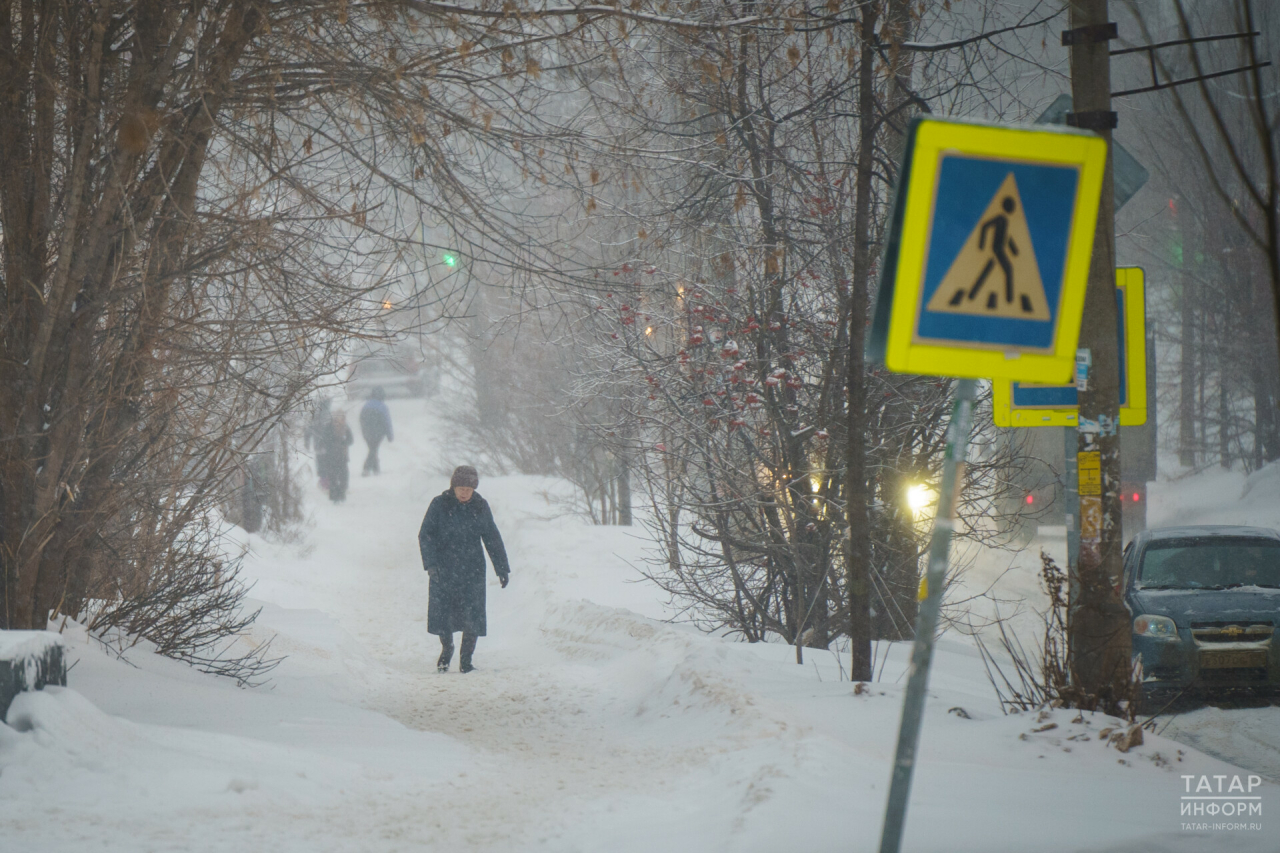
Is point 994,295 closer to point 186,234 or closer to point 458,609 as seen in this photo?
point 186,234

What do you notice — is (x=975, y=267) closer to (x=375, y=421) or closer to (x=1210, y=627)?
(x=1210, y=627)

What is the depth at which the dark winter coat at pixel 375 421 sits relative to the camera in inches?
1324

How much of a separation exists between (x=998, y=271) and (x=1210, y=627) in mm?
6102

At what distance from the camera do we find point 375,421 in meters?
34.1

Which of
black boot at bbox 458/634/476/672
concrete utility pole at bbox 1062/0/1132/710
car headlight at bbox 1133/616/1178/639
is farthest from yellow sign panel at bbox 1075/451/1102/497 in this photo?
black boot at bbox 458/634/476/672

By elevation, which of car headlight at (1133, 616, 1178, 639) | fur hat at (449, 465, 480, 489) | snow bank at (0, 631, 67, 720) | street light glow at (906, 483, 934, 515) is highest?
fur hat at (449, 465, 480, 489)

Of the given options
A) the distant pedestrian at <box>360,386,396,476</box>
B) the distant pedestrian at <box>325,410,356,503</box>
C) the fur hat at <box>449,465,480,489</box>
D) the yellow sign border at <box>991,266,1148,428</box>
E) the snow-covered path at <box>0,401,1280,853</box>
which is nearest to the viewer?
the snow-covered path at <box>0,401,1280,853</box>

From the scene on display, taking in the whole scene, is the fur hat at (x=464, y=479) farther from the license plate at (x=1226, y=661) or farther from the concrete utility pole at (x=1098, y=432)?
the license plate at (x=1226, y=661)

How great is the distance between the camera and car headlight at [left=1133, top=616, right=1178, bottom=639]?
7.42m

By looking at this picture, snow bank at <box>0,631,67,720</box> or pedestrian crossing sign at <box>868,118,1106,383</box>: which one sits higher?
pedestrian crossing sign at <box>868,118,1106,383</box>

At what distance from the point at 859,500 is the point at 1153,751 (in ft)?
6.82

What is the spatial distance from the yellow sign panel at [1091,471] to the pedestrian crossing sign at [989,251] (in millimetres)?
2952

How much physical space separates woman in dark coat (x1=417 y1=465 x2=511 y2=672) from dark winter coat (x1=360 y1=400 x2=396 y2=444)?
25452 mm

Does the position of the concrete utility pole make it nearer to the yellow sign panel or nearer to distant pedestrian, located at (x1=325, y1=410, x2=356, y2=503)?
the yellow sign panel
